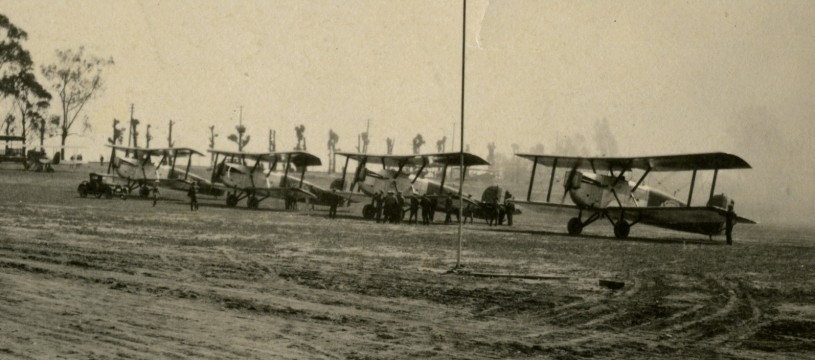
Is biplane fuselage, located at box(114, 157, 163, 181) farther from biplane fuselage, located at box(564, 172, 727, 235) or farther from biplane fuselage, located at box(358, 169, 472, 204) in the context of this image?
biplane fuselage, located at box(564, 172, 727, 235)

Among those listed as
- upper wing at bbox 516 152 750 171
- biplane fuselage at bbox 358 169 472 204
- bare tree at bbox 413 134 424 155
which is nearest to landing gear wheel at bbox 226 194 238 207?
biplane fuselage at bbox 358 169 472 204

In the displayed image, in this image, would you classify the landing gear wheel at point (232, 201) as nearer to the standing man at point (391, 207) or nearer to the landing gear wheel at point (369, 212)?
the landing gear wheel at point (369, 212)

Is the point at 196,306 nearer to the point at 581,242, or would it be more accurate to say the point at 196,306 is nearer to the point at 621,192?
the point at 581,242

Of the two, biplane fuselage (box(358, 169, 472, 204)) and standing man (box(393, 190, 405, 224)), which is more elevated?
biplane fuselage (box(358, 169, 472, 204))

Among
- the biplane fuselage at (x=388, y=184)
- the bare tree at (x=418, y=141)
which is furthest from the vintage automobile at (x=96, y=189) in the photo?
the bare tree at (x=418, y=141)

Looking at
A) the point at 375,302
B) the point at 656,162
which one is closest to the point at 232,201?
the point at 656,162

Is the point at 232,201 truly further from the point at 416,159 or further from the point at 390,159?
the point at 416,159
